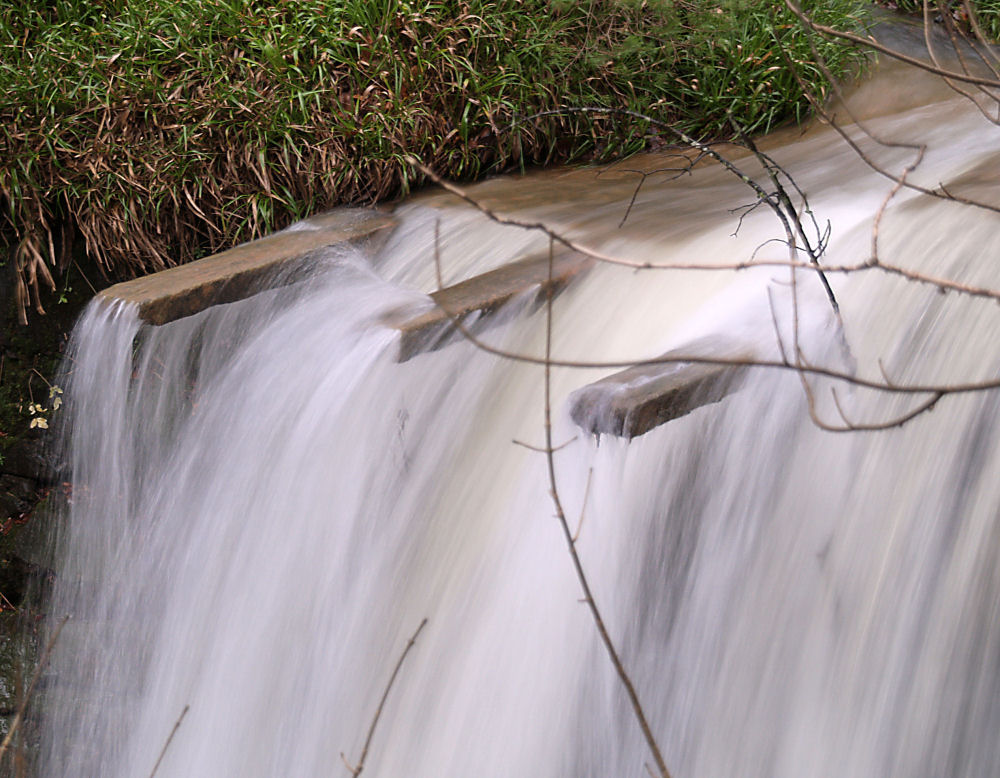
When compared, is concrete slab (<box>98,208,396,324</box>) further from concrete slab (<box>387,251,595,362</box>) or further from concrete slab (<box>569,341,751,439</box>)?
concrete slab (<box>569,341,751,439</box>)

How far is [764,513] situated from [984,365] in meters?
0.53

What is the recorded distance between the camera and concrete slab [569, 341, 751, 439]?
6.07 ft

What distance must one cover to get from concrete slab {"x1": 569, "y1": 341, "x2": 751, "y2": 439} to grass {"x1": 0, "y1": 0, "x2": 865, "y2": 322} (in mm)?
1789

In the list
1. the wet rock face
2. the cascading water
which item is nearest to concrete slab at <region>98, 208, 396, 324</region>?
the cascading water

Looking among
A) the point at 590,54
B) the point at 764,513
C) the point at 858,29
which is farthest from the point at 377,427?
the point at 858,29

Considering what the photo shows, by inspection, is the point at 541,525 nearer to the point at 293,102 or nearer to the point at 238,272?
the point at 238,272

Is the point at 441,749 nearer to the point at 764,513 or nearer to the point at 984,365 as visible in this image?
the point at 764,513

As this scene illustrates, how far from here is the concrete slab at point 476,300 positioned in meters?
2.64

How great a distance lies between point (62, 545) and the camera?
357 cm

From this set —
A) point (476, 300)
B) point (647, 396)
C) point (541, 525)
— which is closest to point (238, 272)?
point (476, 300)

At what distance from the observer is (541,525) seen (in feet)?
7.52

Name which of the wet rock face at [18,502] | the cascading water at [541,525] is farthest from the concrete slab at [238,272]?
the wet rock face at [18,502]

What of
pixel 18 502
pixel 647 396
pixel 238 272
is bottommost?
pixel 18 502

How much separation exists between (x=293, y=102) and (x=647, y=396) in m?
2.28
